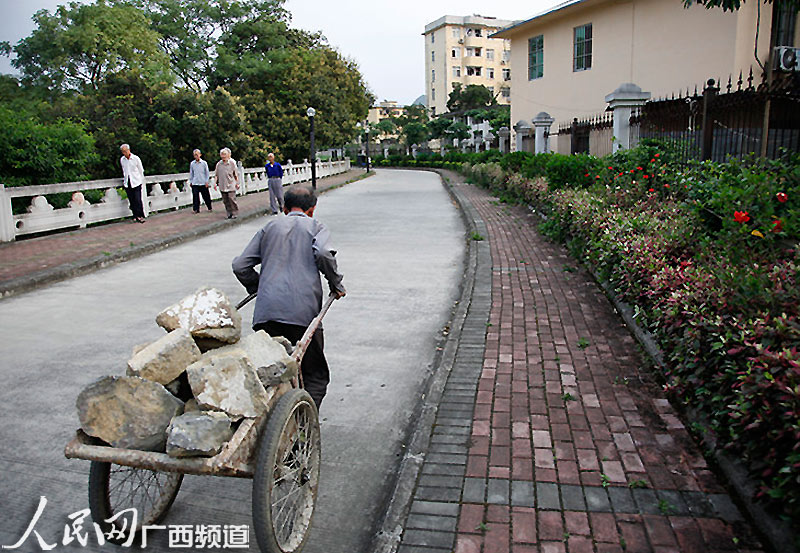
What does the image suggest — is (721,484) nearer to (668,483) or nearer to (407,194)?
(668,483)

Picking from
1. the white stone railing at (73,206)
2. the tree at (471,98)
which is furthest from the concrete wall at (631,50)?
the tree at (471,98)

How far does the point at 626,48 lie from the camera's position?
72.9ft

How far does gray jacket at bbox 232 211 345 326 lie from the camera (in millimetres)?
3678

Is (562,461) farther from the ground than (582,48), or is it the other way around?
(582,48)

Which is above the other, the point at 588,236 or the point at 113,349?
the point at 588,236

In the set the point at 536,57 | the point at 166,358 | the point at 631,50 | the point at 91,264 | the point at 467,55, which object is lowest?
the point at 91,264

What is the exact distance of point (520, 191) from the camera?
55.0 feet

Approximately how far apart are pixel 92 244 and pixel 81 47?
24451 millimetres

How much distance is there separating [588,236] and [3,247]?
9.77 m

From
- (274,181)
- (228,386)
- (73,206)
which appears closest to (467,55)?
(274,181)

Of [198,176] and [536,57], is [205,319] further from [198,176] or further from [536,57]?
[536,57]

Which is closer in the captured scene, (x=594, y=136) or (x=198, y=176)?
(x=594, y=136)

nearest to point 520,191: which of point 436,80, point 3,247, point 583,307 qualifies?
point 583,307

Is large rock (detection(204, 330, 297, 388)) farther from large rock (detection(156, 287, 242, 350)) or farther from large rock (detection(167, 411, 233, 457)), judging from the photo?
large rock (detection(167, 411, 233, 457))
